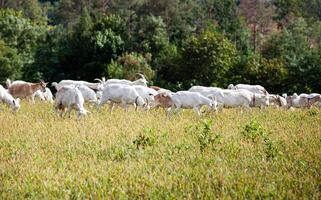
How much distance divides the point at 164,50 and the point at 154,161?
50.7 metres

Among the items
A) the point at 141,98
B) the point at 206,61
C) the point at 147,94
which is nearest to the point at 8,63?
the point at 206,61

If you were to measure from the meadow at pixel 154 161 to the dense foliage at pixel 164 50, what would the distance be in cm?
3692

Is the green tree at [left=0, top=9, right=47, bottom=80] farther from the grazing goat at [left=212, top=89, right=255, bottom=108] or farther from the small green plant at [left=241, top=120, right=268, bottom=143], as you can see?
the small green plant at [left=241, top=120, right=268, bottom=143]

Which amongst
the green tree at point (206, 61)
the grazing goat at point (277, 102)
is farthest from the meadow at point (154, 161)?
the green tree at point (206, 61)

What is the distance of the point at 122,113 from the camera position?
19422 mm

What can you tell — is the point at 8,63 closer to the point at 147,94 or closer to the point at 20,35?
the point at 20,35

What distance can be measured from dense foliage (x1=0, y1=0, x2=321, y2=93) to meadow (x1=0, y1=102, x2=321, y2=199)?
36.9m

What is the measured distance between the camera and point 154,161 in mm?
10523

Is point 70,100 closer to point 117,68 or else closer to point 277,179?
point 277,179

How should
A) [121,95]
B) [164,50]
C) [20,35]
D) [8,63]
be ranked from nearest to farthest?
[121,95], [8,63], [164,50], [20,35]

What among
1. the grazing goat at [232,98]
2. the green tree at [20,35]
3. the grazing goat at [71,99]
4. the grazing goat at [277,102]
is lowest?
the grazing goat at [277,102]

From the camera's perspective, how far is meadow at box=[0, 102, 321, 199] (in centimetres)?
845

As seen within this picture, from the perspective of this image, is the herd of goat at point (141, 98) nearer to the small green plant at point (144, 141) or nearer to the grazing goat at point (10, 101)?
the grazing goat at point (10, 101)

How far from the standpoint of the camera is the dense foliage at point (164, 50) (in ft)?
175
